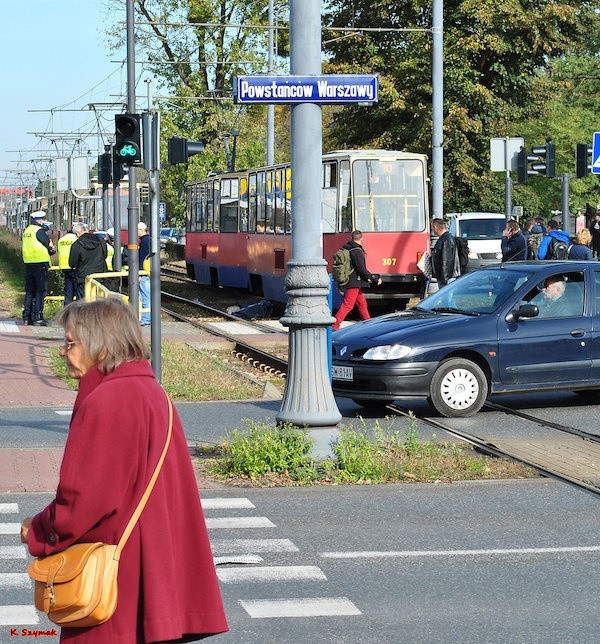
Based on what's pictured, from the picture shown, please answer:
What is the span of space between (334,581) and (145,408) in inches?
138

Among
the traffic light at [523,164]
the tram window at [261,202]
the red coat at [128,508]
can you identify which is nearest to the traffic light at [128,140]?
the traffic light at [523,164]

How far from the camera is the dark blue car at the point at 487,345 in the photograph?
13.8m

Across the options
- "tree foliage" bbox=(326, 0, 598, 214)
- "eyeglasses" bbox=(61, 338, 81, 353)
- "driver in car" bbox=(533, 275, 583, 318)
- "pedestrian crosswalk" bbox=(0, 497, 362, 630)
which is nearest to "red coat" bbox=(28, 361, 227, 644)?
"eyeglasses" bbox=(61, 338, 81, 353)

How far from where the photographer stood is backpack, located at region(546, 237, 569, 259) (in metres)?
24.3

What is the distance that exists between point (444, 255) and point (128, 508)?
67.6ft

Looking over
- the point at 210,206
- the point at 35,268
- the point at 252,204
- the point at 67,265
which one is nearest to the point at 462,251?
the point at 67,265

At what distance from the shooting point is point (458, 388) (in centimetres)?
1398

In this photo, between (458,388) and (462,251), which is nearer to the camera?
(458,388)

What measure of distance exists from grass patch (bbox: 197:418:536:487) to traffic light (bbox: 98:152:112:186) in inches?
617

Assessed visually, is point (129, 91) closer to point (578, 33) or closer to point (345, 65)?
point (345, 65)

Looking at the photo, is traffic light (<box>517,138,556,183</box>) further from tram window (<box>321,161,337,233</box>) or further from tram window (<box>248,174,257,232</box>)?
tram window (<box>248,174,257,232</box>)

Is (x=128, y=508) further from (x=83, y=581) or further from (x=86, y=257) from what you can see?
(x=86, y=257)

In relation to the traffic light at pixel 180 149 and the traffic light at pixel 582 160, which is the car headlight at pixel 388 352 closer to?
the traffic light at pixel 180 149

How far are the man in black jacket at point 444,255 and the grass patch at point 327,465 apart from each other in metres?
13.5
